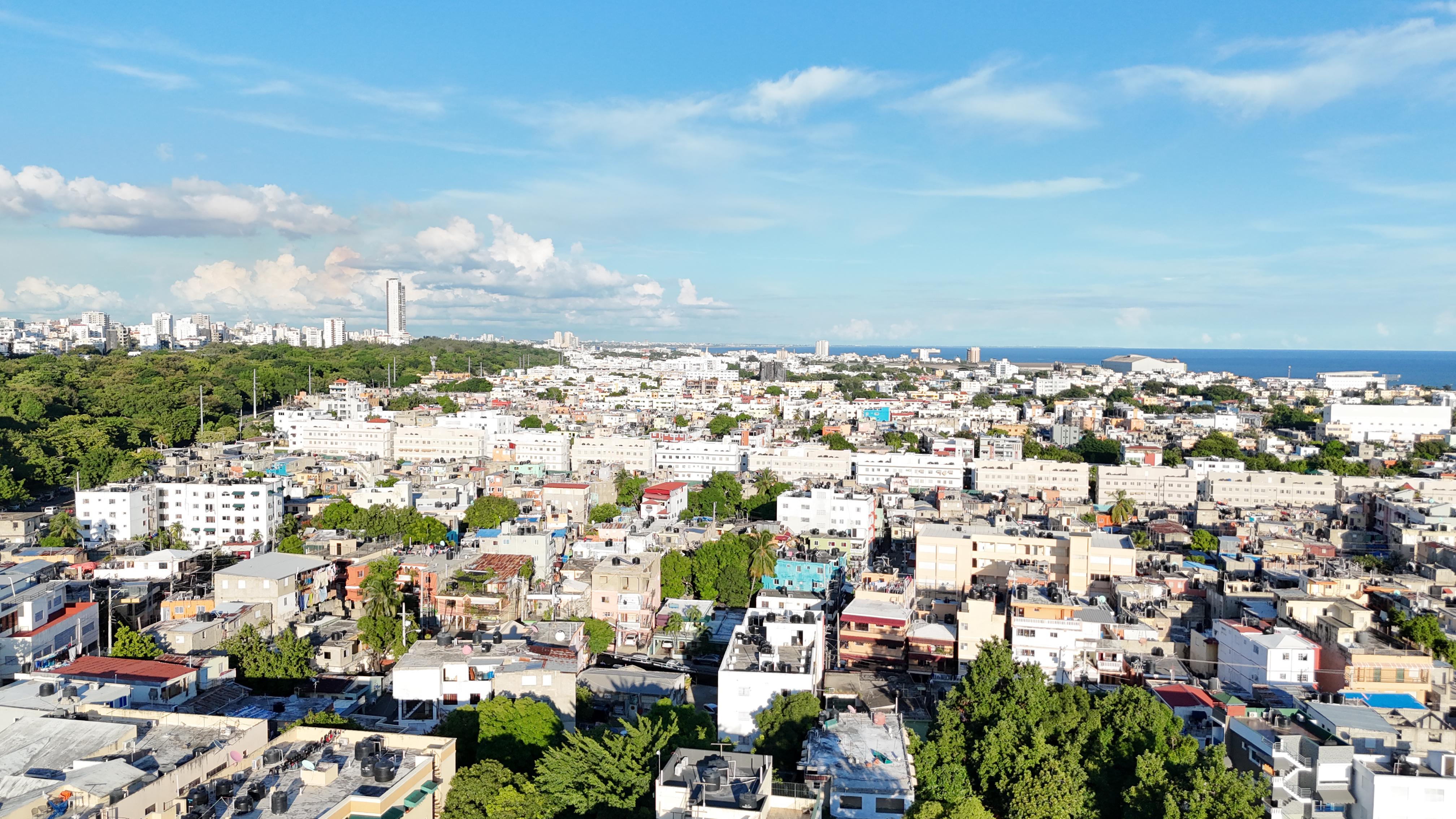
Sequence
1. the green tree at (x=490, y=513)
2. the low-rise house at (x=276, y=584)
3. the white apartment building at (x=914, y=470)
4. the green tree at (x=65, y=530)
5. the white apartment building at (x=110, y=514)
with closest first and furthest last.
→ the low-rise house at (x=276, y=584) → the green tree at (x=65, y=530) → the white apartment building at (x=110, y=514) → the green tree at (x=490, y=513) → the white apartment building at (x=914, y=470)

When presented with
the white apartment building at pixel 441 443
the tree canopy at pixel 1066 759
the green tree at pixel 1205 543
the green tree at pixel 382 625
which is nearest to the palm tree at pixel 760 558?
the green tree at pixel 382 625

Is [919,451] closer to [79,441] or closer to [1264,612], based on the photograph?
[1264,612]

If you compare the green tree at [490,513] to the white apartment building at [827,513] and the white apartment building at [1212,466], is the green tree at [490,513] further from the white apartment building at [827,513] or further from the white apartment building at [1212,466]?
the white apartment building at [1212,466]

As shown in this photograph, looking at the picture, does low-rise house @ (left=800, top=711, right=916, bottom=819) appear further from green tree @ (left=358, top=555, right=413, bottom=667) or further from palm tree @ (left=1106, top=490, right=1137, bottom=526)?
palm tree @ (left=1106, top=490, right=1137, bottom=526)

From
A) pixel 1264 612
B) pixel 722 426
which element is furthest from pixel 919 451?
pixel 1264 612

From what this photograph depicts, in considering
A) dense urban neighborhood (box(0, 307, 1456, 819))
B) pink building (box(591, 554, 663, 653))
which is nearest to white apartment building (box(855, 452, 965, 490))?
dense urban neighborhood (box(0, 307, 1456, 819))

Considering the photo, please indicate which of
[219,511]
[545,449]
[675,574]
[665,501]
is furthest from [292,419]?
[675,574]

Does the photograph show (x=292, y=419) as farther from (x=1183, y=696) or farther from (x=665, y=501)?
(x=1183, y=696)
